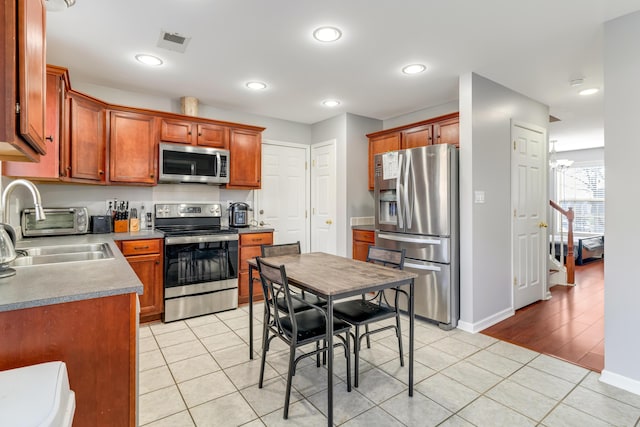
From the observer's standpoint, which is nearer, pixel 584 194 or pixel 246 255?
pixel 246 255

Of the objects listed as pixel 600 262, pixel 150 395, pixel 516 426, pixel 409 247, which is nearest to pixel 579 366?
pixel 516 426

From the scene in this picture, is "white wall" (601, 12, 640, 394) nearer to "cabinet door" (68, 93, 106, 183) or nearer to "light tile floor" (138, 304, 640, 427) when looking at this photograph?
"light tile floor" (138, 304, 640, 427)

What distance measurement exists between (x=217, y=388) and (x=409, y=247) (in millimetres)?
2207

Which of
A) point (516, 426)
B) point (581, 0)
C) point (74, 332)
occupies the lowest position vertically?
point (516, 426)

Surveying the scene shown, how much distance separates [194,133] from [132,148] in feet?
2.16

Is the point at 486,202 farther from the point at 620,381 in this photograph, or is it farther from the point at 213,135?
the point at 213,135

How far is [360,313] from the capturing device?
2223mm

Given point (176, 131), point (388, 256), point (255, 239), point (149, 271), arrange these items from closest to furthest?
point (388, 256)
point (149, 271)
point (176, 131)
point (255, 239)

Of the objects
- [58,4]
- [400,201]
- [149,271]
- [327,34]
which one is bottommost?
[149,271]

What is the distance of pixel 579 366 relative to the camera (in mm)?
2482

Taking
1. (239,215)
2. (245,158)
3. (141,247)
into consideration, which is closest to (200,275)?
(141,247)

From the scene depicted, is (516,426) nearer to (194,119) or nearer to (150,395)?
(150,395)

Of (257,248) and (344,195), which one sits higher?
(344,195)

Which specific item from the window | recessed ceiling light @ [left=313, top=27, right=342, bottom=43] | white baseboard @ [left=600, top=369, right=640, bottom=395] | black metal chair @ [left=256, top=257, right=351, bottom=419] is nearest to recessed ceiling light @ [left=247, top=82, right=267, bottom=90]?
recessed ceiling light @ [left=313, top=27, right=342, bottom=43]
